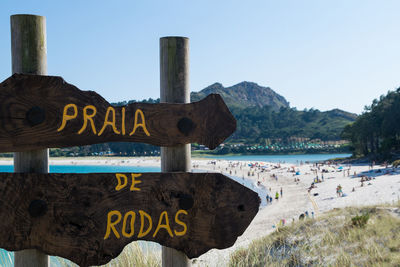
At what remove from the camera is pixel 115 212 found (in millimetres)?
1992

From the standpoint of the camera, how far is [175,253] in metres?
2.29

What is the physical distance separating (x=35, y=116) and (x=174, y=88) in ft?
2.96

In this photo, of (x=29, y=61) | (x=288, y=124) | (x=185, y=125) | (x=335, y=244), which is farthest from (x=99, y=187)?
(x=288, y=124)

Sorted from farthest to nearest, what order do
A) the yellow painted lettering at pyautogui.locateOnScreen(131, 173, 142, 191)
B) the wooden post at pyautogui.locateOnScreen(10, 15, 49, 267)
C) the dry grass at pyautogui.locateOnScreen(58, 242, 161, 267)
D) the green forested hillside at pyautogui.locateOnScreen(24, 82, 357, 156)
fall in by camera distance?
the green forested hillside at pyautogui.locateOnScreen(24, 82, 357, 156) → the dry grass at pyautogui.locateOnScreen(58, 242, 161, 267) → the wooden post at pyautogui.locateOnScreen(10, 15, 49, 267) → the yellow painted lettering at pyautogui.locateOnScreen(131, 173, 142, 191)

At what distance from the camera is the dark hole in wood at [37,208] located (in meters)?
1.91

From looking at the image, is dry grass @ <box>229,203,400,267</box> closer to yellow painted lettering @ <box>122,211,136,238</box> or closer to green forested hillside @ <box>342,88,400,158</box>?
yellow painted lettering @ <box>122,211,136,238</box>

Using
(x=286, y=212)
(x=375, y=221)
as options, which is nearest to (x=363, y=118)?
(x=286, y=212)

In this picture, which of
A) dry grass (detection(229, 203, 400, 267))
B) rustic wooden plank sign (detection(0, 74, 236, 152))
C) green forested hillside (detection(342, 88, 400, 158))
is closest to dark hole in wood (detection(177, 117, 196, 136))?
rustic wooden plank sign (detection(0, 74, 236, 152))

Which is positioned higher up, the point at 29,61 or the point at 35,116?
the point at 29,61

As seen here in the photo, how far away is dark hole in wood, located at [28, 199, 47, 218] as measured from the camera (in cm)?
191

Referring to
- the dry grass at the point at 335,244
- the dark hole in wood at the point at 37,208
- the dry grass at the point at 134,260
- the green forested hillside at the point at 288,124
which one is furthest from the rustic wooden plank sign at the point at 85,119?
the green forested hillside at the point at 288,124

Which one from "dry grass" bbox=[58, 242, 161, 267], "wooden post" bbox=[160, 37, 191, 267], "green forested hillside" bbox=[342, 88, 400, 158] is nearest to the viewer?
"wooden post" bbox=[160, 37, 191, 267]

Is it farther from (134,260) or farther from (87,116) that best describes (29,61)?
(134,260)

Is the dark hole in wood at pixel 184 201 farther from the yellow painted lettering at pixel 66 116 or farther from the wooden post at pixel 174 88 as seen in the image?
the yellow painted lettering at pixel 66 116
